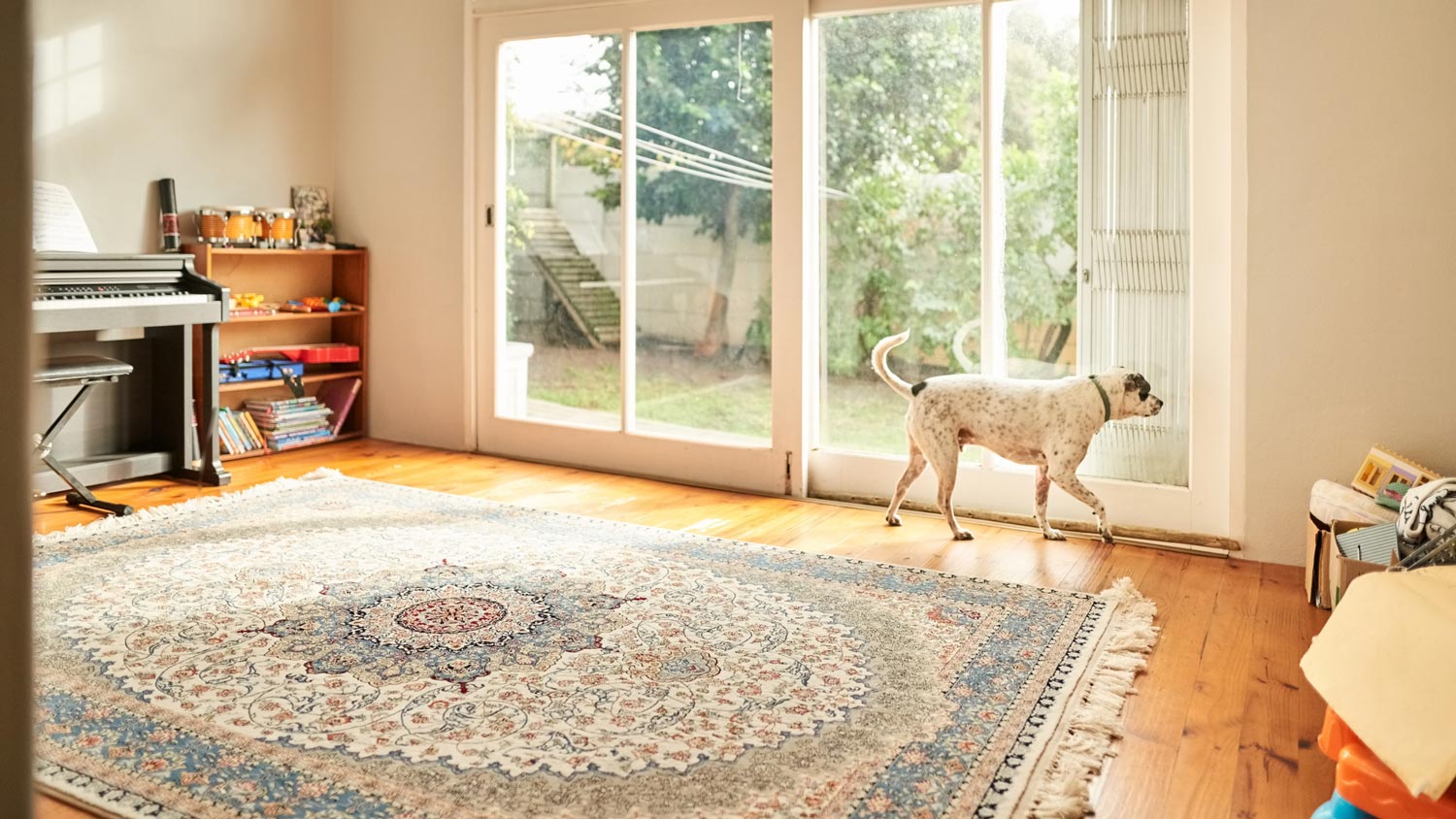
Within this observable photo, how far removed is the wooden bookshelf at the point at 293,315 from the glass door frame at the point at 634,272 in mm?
728

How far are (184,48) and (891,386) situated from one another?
10.8ft

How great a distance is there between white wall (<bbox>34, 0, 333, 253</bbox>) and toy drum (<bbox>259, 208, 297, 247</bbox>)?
171mm

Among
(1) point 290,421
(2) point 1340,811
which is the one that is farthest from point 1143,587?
(1) point 290,421

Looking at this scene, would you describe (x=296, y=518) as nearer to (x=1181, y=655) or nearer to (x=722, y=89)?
(x=722, y=89)

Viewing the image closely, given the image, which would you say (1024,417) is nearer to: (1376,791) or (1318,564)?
(1318,564)

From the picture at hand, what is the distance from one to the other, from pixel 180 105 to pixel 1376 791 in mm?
4899

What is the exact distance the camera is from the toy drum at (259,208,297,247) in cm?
503

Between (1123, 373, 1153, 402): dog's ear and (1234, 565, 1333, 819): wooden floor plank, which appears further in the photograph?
(1123, 373, 1153, 402): dog's ear

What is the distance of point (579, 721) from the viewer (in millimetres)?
2195

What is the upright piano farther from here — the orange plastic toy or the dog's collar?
the orange plastic toy

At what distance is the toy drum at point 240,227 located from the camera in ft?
15.9

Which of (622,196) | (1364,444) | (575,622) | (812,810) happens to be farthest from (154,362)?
(1364,444)

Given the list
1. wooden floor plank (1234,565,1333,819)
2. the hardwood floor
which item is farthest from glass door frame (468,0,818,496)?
wooden floor plank (1234,565,1333,819)

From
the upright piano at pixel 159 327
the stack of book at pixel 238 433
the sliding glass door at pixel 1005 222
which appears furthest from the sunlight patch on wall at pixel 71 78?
the sliding glass door at pixel 1005 222
